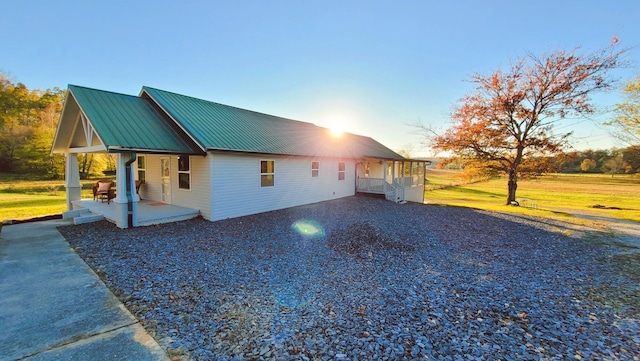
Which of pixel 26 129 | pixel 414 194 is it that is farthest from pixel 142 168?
pixel 26 129

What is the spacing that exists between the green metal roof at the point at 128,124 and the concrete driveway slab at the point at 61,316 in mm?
3562

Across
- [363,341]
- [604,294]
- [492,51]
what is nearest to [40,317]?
[363,341]

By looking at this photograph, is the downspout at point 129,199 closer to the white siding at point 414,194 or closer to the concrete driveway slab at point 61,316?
the concrete driveway slab at point 61,316

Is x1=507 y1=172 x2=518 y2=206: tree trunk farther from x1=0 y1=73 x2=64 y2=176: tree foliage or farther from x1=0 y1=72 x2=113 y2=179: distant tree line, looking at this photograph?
x1=0 y1=73 x2=64 y2=176: tree foliage

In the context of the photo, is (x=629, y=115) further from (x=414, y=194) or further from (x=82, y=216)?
(x=82, y=216)

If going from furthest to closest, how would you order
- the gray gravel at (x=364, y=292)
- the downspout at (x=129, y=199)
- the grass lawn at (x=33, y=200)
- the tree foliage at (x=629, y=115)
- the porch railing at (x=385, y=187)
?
1. the porch railing at (x=385, y=187)
2. the tree foliage at (x=629, y=115)
3. the grass lawn at (x=33, y=200)
4. the downspout at (x=129, y=199)
5. the gray gravel at (x=364, y=292)

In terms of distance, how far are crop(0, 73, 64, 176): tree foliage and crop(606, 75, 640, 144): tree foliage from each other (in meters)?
48.0

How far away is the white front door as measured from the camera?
1106 centimetres

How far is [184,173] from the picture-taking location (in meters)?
10.4

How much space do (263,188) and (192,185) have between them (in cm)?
274

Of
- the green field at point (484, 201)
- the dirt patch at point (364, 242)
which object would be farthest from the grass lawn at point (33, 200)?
the dirt patch at point (364, 242)

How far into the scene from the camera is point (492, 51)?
42.0ft

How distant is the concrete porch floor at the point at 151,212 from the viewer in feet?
28.5

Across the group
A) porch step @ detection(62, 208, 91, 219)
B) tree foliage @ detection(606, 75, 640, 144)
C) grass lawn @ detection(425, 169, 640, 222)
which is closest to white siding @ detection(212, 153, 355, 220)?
porch step @ detection(62, 208, 91, 219)
